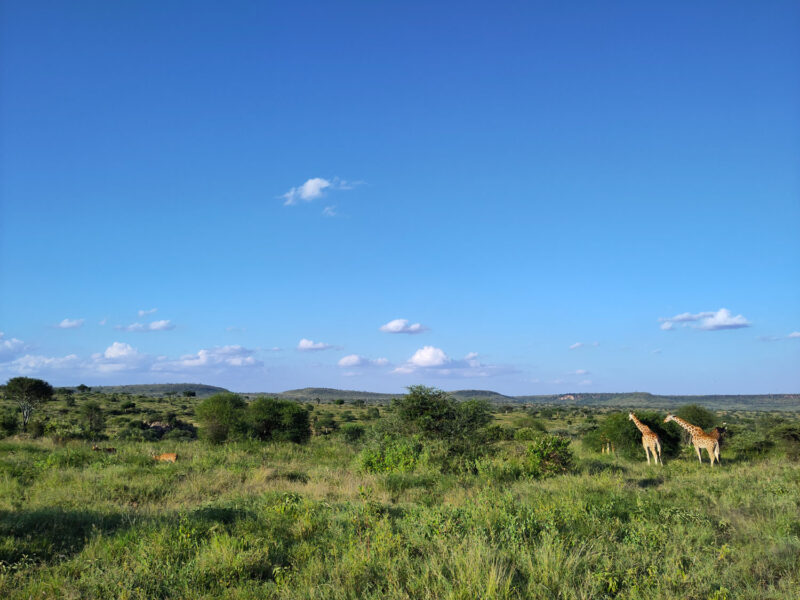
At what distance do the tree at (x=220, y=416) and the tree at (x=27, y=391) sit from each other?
1809 centimetres

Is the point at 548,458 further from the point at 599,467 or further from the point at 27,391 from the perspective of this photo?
the point at 27,391

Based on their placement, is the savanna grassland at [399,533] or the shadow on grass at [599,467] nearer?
the savanna grassland at [399,533]

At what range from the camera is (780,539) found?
22.8 ft

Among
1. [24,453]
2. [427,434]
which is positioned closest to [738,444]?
[427,434]

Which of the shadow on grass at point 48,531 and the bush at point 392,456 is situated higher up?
the shadow on grass at point 48,531

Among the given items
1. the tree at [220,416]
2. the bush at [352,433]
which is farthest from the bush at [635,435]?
the tree at [220,416]

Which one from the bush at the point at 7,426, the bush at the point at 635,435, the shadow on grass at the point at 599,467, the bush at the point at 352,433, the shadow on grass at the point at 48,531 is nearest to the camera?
the shadow on grass at the point at 48,531

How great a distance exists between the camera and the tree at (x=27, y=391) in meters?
39.6

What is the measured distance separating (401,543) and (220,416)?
27360mm

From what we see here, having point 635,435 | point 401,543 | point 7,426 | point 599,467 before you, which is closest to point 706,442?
point 635,435

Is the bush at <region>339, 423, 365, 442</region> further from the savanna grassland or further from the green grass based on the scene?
the green grass

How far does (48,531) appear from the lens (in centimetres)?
808

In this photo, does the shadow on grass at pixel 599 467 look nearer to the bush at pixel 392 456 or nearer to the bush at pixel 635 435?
the bush at pixel 392 456

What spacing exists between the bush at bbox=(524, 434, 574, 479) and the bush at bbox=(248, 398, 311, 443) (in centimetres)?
1945
